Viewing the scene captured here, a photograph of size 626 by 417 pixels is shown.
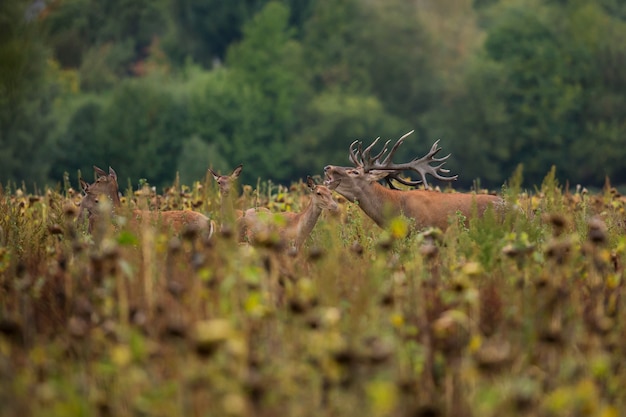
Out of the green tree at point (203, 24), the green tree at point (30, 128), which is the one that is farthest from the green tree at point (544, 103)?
the green tree at point (30, 128)

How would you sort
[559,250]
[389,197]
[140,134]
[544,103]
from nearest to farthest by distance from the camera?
[559,250], [389,197], [140,134], [544,103]

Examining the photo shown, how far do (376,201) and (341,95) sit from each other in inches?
2192

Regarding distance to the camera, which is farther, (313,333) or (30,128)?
(30,128)

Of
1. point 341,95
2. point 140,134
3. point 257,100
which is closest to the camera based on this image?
point 140,134

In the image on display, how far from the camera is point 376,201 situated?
1489 centimetres

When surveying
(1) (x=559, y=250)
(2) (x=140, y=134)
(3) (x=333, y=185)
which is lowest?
(1) (x=559, y=250)

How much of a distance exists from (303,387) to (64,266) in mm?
1962

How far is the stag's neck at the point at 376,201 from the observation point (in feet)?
48.6

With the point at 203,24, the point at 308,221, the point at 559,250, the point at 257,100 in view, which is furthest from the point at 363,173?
the point at 203,24

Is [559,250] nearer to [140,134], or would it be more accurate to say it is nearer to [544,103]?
[140,134]

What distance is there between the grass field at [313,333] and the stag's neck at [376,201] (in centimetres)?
516

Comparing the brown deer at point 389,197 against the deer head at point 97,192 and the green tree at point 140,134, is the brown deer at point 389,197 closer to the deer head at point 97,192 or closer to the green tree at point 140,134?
the deer head at point 97,192

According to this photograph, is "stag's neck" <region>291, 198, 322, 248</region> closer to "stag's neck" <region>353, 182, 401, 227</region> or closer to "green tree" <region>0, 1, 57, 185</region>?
"stag's neck" <region>353, 182, 401, 227</region>

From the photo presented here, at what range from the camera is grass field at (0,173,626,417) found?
20.0 feet
